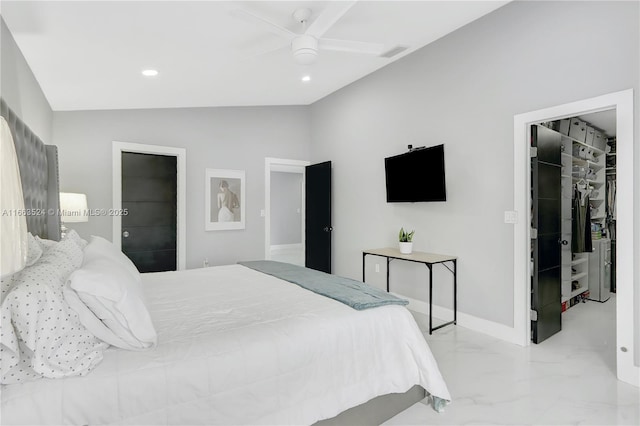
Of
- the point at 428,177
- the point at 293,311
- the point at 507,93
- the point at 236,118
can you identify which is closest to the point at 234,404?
the point at 293,311

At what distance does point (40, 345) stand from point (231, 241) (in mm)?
4028

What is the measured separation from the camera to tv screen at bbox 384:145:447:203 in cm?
361

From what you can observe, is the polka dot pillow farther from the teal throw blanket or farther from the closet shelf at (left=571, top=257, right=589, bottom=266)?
the closet shelf at (left=571, top=257, right=589, bottom=266)

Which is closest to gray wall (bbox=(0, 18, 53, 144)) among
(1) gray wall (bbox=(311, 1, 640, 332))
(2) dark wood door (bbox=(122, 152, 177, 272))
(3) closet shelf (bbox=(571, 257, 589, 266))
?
(2) dark wood door (bbox=(122, 152, 177, 272))

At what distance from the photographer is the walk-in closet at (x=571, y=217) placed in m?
3.12

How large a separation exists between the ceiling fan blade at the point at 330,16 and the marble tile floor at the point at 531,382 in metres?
2.47

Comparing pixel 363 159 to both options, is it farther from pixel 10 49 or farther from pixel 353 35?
pixel 10 49

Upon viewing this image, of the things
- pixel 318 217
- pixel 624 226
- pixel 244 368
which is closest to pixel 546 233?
pixel 624 226

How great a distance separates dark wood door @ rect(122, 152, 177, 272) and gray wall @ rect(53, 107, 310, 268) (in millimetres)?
213

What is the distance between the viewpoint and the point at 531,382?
2410 millimetres

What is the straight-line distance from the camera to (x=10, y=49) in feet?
7.77

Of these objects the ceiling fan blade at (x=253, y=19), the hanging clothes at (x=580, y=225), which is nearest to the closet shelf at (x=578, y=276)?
the hanging clothes at (x=580, y=225)

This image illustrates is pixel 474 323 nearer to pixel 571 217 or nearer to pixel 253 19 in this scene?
pixel 571 217

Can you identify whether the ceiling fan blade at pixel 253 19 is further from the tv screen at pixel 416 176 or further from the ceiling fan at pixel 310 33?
the tv screen at pixel 416 176
